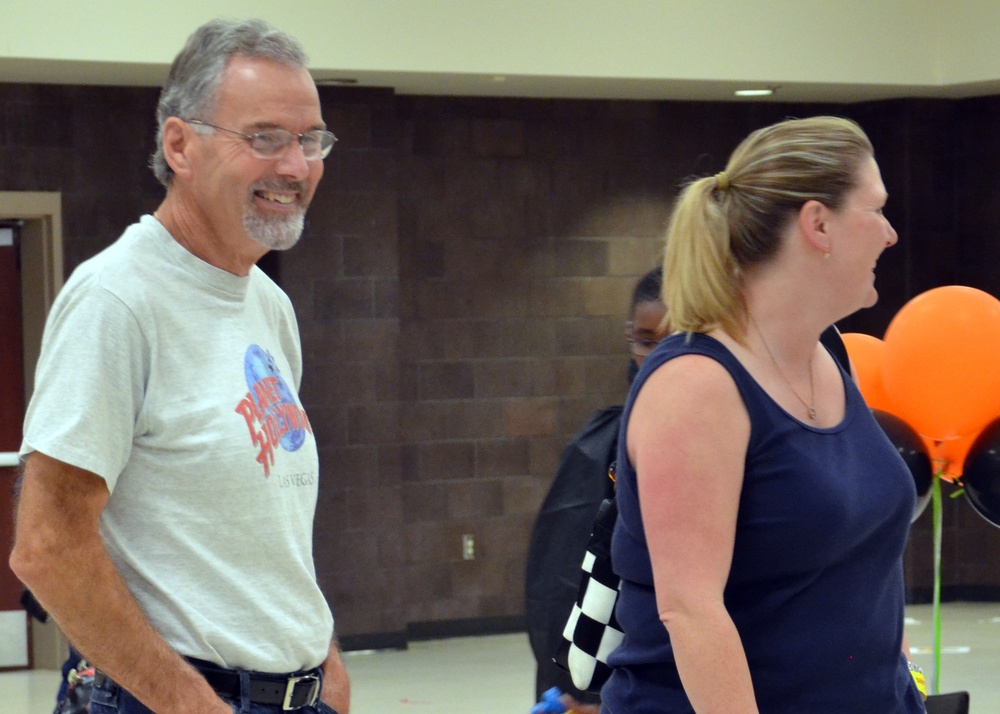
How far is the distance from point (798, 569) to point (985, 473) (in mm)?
2099

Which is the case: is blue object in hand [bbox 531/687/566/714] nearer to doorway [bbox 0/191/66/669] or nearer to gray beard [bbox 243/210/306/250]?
gray beard [bbox 243/210/306/250]

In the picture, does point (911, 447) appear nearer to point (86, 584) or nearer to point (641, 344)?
point (641, 344)

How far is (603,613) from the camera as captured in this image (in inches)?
71.0

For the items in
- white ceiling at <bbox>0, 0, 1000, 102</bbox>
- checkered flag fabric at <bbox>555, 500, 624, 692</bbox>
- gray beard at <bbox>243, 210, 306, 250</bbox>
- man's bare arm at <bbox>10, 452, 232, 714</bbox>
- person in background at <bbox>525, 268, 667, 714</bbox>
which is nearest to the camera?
man's bare arm at <bbox>10, 452, 232, 714</bbox>

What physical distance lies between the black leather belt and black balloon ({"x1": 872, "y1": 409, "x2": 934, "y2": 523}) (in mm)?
2222

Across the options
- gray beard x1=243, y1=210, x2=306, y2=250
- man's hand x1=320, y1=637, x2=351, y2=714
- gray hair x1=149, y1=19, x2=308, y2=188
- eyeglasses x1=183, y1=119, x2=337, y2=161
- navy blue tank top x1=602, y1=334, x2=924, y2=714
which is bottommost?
man's hand x1=320, y1=637, x2=351, y2=714

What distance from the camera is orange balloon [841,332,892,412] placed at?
3.49m

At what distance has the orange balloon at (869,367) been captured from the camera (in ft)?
11.5

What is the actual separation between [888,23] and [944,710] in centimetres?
421

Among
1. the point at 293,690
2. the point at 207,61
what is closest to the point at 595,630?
the point at 293,690

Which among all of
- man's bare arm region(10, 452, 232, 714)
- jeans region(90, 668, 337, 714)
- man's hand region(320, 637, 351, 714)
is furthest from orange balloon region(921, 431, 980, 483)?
man's bare arm region(10, 452, 232, 714)

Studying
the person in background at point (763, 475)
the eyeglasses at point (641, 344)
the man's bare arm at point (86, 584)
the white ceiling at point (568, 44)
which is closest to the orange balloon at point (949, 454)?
the eyeglasses at point (641, 344)

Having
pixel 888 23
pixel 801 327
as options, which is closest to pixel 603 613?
pixel 801 327

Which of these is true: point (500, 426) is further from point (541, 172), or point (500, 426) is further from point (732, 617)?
point (732, 617)
